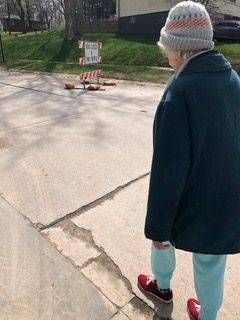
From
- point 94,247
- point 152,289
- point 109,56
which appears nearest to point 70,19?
point 109,56

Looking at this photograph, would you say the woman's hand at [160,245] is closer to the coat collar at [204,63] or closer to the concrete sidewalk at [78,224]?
the concrete sidewalk at [78,224]

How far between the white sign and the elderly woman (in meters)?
11.4

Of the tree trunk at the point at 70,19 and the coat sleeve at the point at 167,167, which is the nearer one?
the coat sleeve at the point at 167,167

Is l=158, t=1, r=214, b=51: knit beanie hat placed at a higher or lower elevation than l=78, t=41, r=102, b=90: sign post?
higher

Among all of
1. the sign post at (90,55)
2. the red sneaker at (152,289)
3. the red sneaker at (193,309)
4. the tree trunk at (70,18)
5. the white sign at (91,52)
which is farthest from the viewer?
the tree trunk at (70,18)

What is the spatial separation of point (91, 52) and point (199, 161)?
11900mm

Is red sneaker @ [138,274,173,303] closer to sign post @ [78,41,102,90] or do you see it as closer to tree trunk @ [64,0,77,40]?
sign post @ [78,41,102,90]

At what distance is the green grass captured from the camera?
15600mm

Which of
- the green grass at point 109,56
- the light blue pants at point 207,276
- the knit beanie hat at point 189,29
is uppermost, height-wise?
the knit beanie hat at point 189,29

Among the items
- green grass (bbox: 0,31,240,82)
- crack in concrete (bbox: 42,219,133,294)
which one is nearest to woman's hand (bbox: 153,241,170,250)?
crack in concrete (bbox: 42,219,133,294)

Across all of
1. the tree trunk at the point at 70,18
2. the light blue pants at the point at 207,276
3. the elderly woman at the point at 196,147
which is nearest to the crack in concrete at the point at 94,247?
the light blue pants at the point at 207,276

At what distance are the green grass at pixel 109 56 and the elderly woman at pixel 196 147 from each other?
12024mm

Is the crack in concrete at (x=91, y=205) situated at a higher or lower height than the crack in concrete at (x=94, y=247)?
lower

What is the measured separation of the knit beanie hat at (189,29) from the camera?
1.69 m
